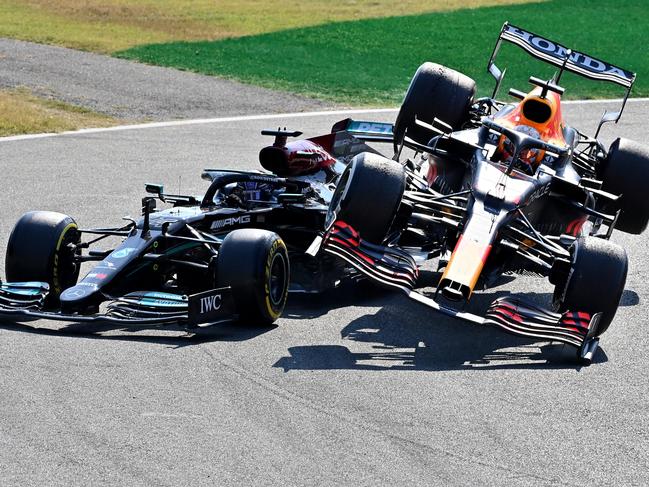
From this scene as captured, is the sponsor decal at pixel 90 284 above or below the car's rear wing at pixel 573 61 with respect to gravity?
below

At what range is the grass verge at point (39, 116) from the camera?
65.7 ft

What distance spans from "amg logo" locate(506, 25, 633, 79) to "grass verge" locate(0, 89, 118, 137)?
9108mm

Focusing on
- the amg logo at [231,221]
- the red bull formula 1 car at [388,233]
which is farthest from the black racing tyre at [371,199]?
the amg logo at [231,221]

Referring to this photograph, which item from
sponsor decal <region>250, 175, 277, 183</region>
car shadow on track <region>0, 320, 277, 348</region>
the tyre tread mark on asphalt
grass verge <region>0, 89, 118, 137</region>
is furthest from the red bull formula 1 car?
grass verge <region>0, 89, 118, 137</region>

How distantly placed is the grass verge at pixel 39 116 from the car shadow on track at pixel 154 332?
33.3ft

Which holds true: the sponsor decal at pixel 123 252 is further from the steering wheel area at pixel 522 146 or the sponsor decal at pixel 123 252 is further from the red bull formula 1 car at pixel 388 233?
the steering wheel area at pixel 522 146

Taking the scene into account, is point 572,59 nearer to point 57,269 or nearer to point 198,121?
point 57,269

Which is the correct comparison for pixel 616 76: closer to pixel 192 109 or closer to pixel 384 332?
pixel 384 332

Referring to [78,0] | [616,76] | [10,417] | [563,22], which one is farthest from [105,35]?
[10,417]

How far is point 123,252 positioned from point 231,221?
4.16ft

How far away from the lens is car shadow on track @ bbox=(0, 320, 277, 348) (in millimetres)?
9828

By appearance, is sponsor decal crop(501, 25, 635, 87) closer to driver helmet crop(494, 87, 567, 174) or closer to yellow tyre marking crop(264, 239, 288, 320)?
driver helmet crop(494, 87, 567, 174)

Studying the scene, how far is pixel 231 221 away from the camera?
37.7 ft

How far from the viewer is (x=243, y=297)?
9992 millimetres
